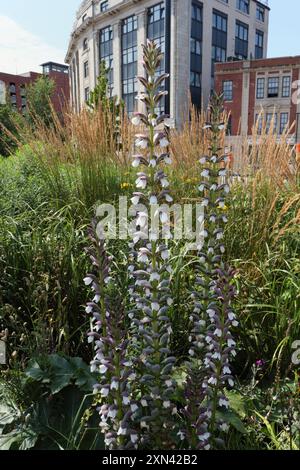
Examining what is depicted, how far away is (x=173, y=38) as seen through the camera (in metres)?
31.9

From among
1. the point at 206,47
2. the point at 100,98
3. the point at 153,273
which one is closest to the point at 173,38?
the point at 206,47

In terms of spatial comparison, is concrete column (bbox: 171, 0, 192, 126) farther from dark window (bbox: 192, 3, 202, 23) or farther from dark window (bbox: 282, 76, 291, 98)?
dark window (bbox: 282, 76, 291, 98)

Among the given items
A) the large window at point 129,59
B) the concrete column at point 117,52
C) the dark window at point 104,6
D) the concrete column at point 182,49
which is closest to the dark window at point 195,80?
the concrete column at point 182,49

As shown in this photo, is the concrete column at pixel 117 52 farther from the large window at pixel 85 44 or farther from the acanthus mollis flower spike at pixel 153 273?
the acanthus mollis flower spike at pixel 153 273

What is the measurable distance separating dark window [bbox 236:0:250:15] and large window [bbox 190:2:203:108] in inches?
271

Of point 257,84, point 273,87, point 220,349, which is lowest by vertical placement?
point 220,349

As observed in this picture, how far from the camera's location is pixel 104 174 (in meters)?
4.53

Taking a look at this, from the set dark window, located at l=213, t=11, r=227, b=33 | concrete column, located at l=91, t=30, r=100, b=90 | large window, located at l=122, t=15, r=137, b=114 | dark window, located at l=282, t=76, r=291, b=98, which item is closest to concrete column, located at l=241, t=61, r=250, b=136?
dark window, located at l=282, t=76, r=291, b=98

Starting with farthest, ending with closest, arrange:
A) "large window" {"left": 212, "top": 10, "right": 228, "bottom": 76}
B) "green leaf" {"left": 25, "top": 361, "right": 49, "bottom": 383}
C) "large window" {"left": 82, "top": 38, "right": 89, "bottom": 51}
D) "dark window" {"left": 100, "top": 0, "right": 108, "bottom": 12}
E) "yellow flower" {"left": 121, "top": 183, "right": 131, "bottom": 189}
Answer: "large window" {"left": 82, "top": 38, "right": 89, "bottom": 51}, "dark window" {"left": 100, "top": 0, "right": 108, "bottom": 12}, "large window" {"left": 212, "top": 10, "right": 228, "bottom": 76}, "yellow flower" {"left": 121, "top": 183, "right": 131, "bottom": 189}, "green leaf" {"left": 25, "top": 361, "right": 49, "bottom": 383}

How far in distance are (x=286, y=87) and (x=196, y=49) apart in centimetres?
903

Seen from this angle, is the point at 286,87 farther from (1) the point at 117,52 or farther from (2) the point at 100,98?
(2) the point at 100,98

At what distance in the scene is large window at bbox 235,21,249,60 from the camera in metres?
39.5

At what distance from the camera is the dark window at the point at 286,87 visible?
32.3 m
